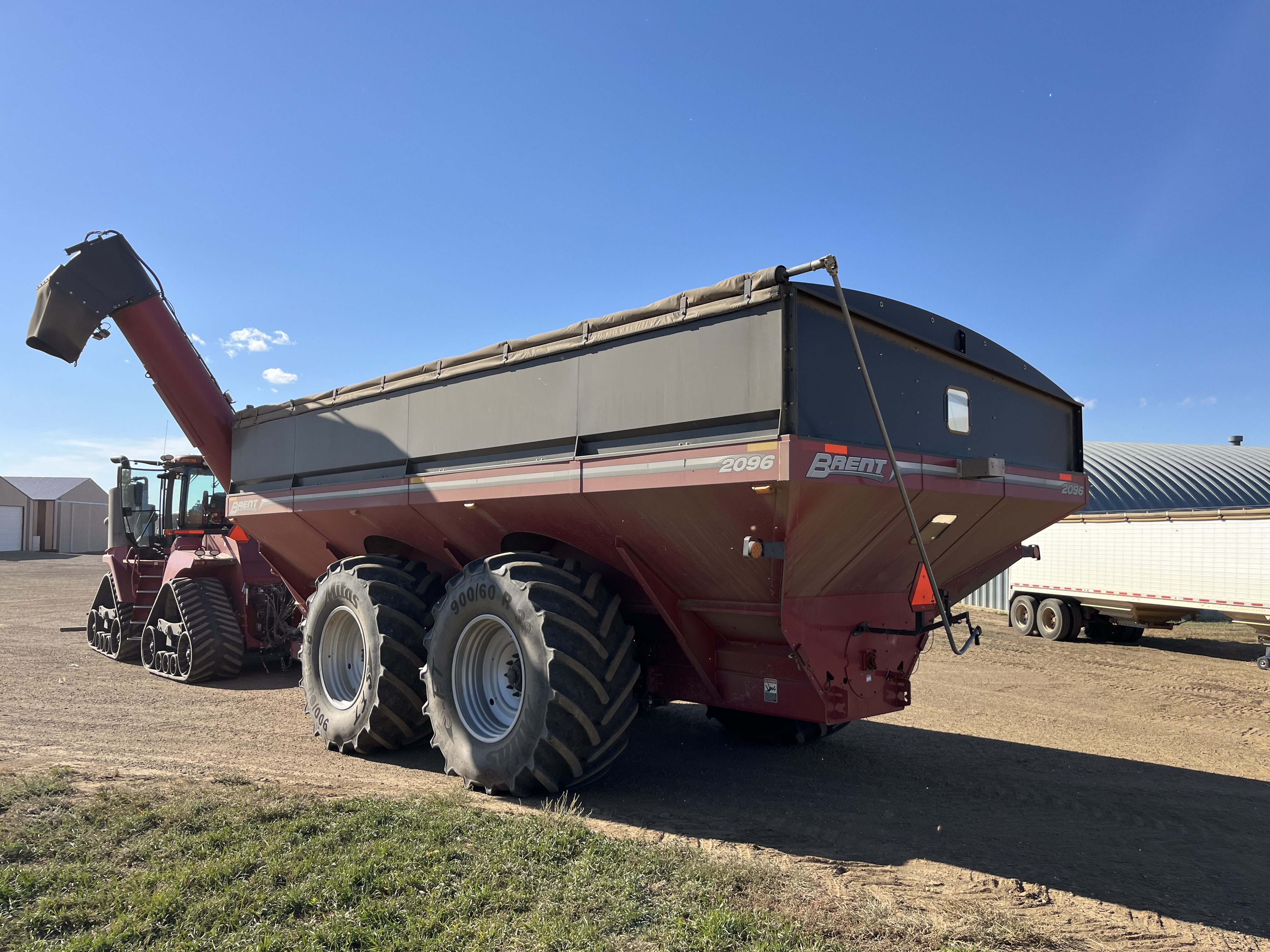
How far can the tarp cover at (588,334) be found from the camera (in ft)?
15.2

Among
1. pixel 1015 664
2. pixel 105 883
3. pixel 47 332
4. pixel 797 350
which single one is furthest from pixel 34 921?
pixel 1015 664

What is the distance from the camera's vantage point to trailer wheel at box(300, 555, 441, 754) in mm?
6766

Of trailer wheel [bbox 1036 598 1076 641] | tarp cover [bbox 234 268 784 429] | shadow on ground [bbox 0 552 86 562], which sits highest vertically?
tarp cover [bbox 234 268 784 429]

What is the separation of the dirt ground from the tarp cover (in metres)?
3.02

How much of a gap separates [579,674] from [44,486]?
193 ft

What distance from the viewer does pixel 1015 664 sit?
1379cm

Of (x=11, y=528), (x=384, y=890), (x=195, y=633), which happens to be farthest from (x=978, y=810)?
(x=11, y=528)

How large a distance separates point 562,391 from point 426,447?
1.61m

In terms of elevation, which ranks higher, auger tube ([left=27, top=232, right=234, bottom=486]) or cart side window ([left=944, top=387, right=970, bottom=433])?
auger tube ([left=27, top=232, right=234, bottom=486])

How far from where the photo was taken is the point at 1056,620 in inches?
699

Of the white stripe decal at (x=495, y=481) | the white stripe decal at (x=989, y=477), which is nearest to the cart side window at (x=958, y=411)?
the white stripe decal at (x=989, y=477)

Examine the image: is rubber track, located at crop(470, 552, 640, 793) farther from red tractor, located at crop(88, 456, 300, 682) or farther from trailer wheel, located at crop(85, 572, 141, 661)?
trailer wheel, located at crop(85, 572, 141, 661)

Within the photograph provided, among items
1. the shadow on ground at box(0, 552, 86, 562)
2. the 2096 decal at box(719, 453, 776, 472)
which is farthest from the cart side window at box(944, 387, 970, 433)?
the shadow on ground at box(0, 552, 86, 562)

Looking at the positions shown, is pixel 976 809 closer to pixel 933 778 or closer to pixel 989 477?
pixel 933 778
